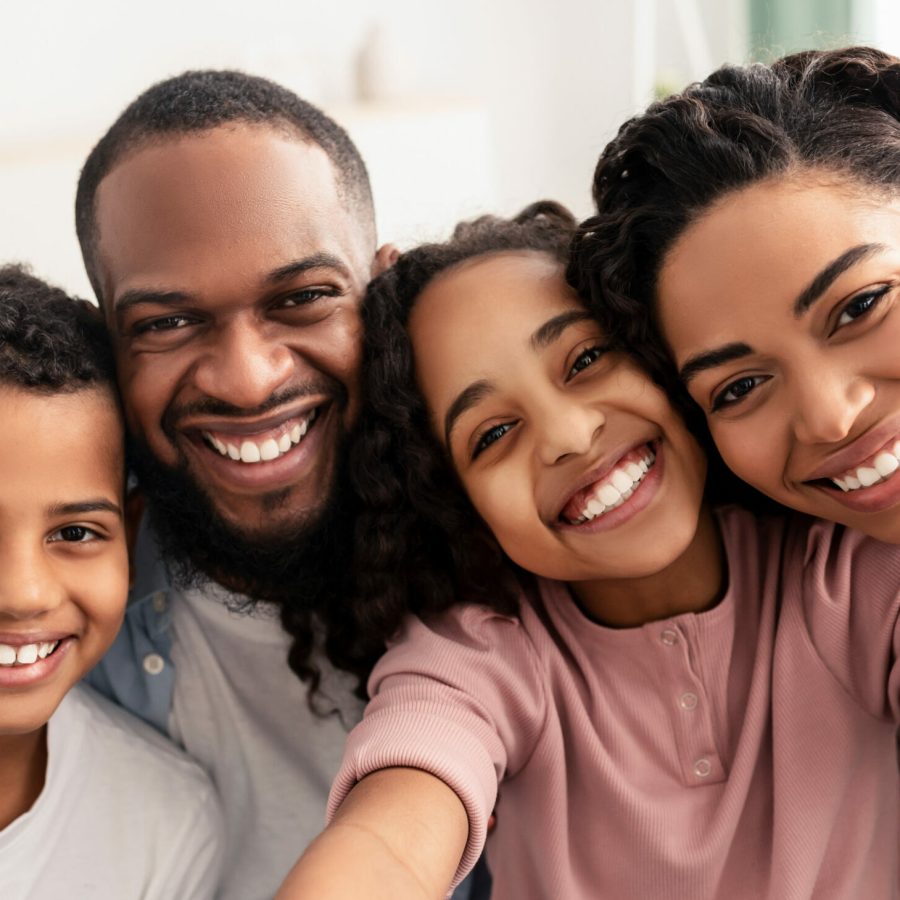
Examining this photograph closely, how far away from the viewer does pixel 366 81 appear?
3674mm

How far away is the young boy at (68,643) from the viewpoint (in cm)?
125

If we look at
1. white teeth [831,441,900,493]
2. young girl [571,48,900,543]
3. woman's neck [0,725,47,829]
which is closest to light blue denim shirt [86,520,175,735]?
woman's neck [0,725,47,829]

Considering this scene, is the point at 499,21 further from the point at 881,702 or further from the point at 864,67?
the point at 881,702

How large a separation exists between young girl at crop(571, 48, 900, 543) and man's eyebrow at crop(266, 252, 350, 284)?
0.29 m

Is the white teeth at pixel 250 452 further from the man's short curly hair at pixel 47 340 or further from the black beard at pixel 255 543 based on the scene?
the man's short curly hair at pixel 47 340

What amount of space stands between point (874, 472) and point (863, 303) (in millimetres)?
167

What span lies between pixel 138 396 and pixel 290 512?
8.9 inches

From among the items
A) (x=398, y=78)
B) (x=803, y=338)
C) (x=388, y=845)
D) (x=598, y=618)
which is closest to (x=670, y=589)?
(x=598, y=618)

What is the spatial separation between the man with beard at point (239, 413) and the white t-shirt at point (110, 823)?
8 cm

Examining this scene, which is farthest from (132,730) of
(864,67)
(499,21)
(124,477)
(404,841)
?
(499,21)

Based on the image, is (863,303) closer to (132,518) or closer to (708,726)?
(708,726)

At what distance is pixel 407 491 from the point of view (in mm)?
1392

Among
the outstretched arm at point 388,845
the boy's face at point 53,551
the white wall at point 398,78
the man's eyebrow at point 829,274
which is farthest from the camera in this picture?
the white wall at point 398,78

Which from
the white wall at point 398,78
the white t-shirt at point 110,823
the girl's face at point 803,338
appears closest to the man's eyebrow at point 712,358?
the girl's face at point 803,338
